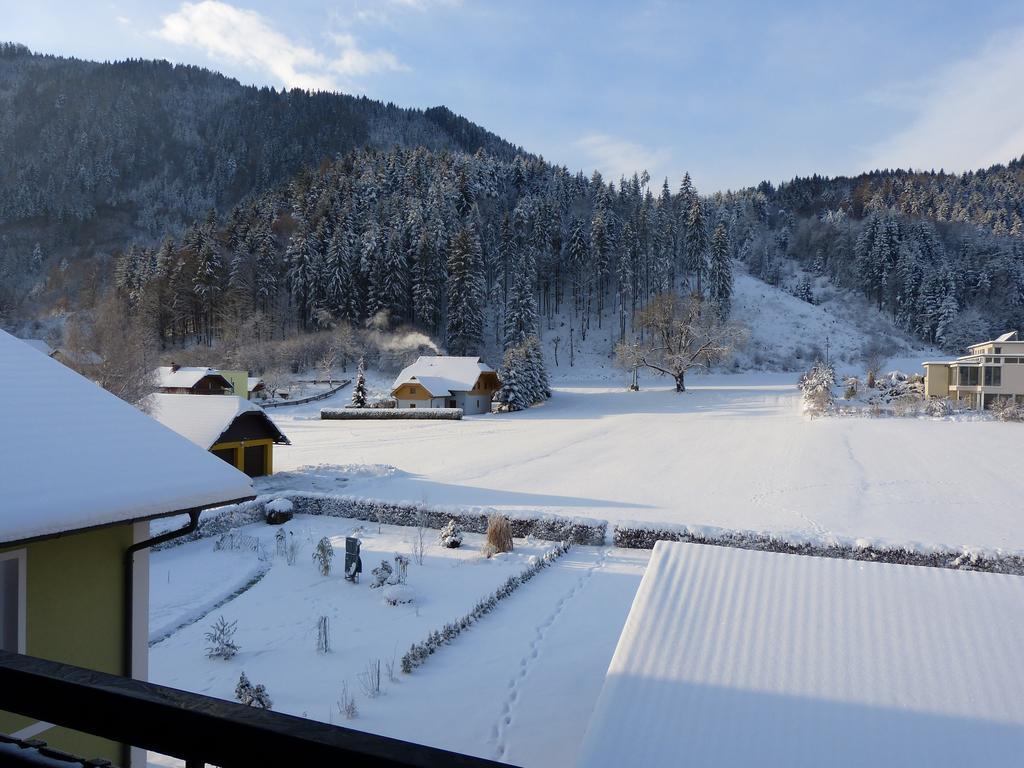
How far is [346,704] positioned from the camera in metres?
8.90

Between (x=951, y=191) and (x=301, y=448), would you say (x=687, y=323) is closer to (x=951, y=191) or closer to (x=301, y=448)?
(x=301, y=448)

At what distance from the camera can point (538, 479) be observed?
81.3ft

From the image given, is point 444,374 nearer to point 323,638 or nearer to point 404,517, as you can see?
point 404,517

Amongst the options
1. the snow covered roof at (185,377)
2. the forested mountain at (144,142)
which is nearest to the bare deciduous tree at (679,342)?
the snow covered roof at (185,377)

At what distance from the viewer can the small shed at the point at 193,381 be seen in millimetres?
48406

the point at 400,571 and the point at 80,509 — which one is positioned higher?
the point at 80,509

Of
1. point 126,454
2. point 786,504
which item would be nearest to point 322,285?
point 786,504

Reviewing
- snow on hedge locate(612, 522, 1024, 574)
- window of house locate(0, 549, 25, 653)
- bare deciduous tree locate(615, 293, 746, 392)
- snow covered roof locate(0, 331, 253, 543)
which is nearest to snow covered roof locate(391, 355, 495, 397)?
bare deciduous tree locate(615, 293, 746, 392)

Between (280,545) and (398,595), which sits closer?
(398,595)

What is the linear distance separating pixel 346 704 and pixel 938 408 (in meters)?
44.0

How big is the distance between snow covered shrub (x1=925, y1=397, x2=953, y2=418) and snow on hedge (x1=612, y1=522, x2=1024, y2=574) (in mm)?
30835

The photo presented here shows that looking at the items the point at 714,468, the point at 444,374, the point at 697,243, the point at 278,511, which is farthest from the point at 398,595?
the point at 697,243

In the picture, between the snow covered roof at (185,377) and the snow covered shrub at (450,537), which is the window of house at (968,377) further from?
the snow covered roof at (185,377)

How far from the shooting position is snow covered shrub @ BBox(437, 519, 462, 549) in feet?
56.8
